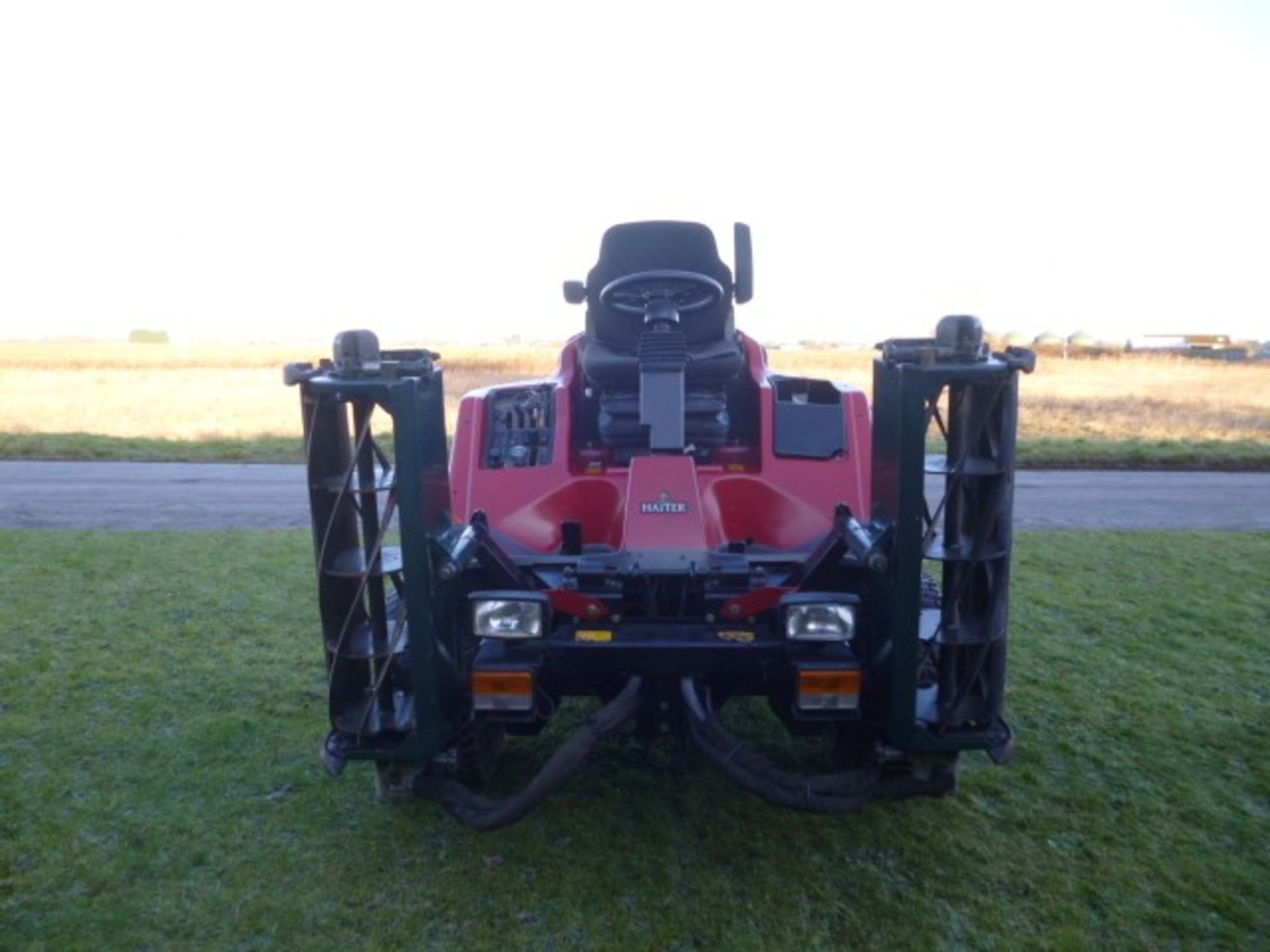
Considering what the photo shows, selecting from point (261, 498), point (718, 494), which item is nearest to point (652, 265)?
point (718, 494)

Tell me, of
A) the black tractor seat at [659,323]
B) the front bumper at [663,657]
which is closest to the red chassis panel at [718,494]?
the black tractor seat at [659,323]

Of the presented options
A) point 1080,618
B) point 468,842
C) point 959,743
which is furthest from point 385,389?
point 1080,618

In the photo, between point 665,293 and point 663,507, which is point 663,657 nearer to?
point 663,507

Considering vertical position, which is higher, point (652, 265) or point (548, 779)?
point (652, 265)

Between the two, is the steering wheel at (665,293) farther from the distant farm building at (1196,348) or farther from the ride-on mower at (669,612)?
the distant farm building at (1196,348)

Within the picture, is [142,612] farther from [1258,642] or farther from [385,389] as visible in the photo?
[1258,642]

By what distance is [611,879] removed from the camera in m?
3.57

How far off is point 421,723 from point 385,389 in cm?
114

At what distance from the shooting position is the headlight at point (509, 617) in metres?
3.45

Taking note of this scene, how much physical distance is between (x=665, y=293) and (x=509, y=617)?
2306 millimetres

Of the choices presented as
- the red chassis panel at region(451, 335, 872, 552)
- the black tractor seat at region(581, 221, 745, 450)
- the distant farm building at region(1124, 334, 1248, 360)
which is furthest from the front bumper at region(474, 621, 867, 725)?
the distant farm building at region(1124, 334, 1248, 360)

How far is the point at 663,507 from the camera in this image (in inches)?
158

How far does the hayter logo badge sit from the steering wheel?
1.40m

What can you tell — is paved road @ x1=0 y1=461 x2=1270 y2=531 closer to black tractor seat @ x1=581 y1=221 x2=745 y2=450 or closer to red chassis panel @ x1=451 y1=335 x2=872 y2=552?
black tractor seat @ x1=581 y1=221 x2=745 y2=450
